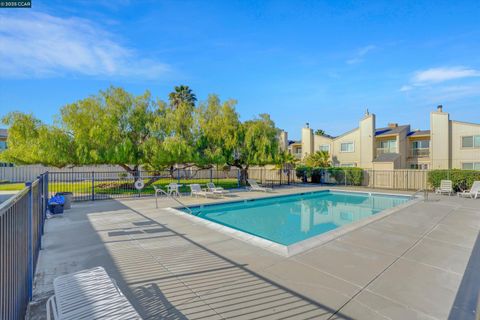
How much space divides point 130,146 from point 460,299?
1541cm

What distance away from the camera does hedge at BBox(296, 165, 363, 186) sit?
2178 cm

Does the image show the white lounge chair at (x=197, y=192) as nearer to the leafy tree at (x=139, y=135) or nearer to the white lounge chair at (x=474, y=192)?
the leafy tree at (x=139, y=135)

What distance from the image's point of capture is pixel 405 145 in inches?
1133

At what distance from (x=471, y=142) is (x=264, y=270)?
29430 mm

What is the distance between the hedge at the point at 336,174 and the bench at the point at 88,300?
22.1m

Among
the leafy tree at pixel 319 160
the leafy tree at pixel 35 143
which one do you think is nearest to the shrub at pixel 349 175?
the leafy tree at pixel 319 160

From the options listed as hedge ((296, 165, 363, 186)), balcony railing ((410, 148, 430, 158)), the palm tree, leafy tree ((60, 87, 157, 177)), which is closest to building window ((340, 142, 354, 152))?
balcony railing ((410, 148, 430, 158))

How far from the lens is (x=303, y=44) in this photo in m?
15.3

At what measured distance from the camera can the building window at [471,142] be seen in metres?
23.3

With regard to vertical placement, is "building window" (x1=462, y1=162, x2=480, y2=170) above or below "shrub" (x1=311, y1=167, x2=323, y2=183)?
above

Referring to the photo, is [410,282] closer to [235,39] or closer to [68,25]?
[68,25]

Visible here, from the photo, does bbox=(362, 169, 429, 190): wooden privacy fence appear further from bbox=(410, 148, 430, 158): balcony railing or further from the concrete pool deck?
the concrete pool deck

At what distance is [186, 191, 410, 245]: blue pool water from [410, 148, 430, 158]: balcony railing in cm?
1595

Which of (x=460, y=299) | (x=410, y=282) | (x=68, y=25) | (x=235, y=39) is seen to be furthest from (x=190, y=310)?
(x=235, y=39)
